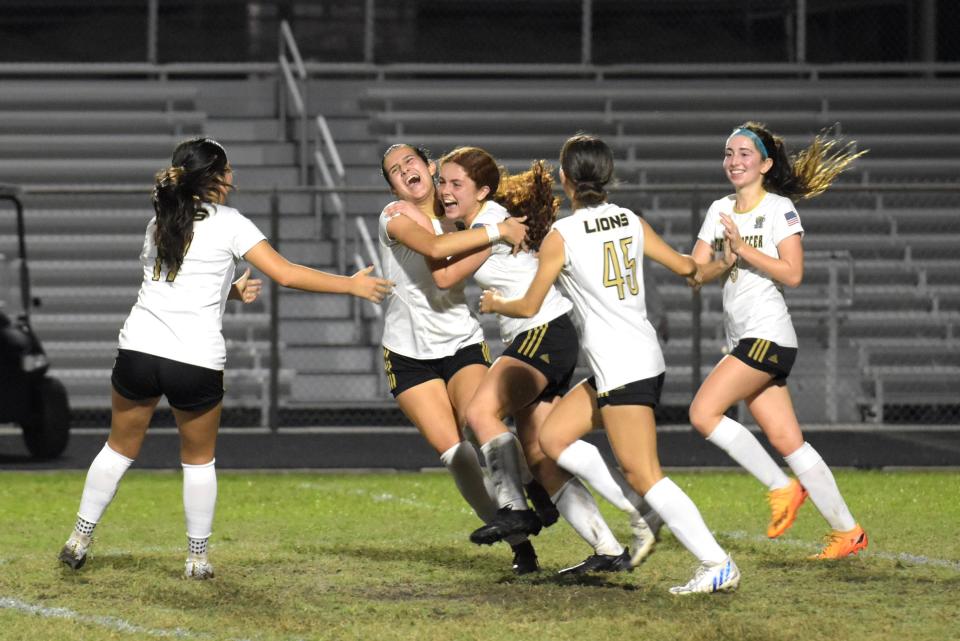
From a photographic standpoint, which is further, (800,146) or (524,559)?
(800,146)

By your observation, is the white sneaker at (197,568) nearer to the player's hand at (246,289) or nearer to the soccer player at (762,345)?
the player's hand at (246,289)

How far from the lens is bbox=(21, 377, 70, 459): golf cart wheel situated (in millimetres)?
11758

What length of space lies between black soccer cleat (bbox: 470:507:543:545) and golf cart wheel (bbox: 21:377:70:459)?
6358 millimetres

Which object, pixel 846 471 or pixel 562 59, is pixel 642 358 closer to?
pixel 846 471

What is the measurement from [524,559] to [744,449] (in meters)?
1.11

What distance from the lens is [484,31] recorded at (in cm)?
2195

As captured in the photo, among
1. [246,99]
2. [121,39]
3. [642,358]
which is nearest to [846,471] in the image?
[642,358]

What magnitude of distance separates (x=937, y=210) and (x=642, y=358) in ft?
40.2

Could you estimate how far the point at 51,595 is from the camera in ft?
20.7

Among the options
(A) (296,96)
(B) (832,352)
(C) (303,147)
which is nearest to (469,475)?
(B) (832,352)

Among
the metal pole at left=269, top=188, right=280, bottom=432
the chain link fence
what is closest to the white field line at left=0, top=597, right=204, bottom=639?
the metal pole at left=269, top=188, right=280, bottom=432

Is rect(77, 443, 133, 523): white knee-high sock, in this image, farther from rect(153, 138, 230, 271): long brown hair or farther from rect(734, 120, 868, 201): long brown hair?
rect(734, 120, 868, 201): long brown hair

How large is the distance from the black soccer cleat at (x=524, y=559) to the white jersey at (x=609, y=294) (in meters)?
1.02

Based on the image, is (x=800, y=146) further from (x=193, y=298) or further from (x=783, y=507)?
(x=193, y=298)
